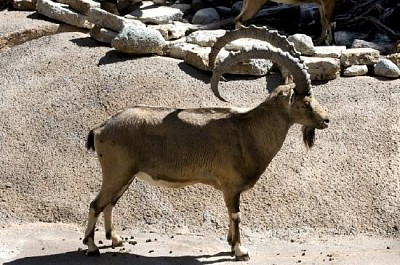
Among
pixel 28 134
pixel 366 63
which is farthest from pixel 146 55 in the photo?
pixel 366 63

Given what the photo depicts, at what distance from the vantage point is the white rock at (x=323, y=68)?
1402 cm

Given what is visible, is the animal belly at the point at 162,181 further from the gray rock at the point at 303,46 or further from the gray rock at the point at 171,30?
the gray rock at the point at 171,30

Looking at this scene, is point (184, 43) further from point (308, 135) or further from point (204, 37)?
point (308, 135)

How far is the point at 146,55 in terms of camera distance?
14828mm

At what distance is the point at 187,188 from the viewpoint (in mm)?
12188

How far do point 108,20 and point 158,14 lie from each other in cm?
130

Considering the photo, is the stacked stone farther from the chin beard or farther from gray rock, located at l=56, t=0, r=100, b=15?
the chin beard

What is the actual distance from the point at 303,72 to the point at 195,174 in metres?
1.66

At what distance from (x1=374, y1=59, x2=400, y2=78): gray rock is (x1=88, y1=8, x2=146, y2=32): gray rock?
396cm

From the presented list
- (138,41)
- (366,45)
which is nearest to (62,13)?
(138,41)

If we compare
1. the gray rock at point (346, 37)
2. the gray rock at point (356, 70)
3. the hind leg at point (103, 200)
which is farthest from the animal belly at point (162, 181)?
the gray rock at point (346, 37)

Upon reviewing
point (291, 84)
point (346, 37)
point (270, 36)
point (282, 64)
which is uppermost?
point (270, 36)

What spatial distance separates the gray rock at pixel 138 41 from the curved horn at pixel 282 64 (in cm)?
434

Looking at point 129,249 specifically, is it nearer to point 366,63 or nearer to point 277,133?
point 277,133
